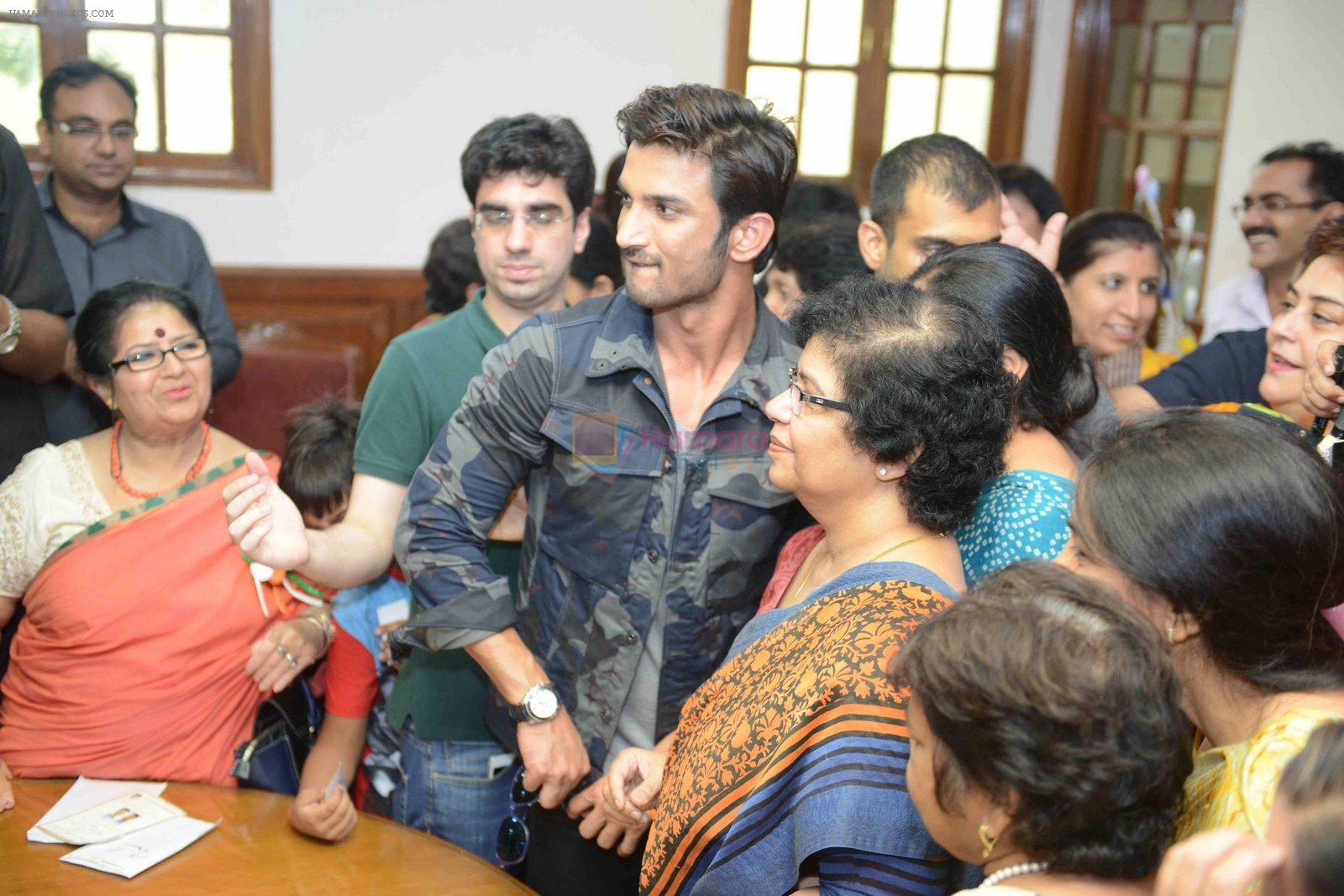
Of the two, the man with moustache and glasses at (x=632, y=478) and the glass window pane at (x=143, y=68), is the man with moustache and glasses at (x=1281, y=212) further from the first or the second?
the glass window pane at (x=143, y=68)

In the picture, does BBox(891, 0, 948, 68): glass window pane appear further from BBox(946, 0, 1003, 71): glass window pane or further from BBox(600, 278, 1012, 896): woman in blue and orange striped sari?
BBox(600, 278, 1012, 896): woman in blue and orange striped sari

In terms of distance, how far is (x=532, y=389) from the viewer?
1706 mm

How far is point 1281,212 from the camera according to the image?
10.7 feet

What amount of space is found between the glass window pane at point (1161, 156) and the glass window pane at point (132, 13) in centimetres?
390

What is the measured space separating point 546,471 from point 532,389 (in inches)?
5.5

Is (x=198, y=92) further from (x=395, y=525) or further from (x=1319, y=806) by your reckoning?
(x=1319, y=806)

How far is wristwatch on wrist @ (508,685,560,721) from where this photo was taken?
1.67 m

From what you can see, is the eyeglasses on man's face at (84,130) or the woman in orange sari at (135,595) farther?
the eyeglasses on man's face at (84,130)

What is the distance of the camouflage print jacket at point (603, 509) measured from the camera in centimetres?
169

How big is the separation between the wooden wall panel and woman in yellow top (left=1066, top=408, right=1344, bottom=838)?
11.7ft

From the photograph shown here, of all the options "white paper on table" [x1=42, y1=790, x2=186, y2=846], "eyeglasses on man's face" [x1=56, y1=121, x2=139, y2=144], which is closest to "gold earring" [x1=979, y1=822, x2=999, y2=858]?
"white paper on table" [x1=42, y1=790, x2=186, y2=846]

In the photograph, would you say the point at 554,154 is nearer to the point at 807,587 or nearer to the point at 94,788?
the point at 807,587

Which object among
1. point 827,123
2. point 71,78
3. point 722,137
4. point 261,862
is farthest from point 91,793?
point 827,123

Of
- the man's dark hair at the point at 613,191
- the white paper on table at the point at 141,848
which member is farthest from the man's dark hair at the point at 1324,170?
the white paper on table at the point at 141,848
